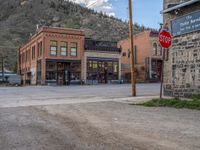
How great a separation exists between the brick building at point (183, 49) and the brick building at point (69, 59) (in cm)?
3633

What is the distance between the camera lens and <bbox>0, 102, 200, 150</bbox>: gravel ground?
6.50 meters

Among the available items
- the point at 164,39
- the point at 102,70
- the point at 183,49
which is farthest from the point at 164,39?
the point at 102,70

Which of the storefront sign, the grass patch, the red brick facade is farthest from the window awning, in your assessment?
the red brick facade

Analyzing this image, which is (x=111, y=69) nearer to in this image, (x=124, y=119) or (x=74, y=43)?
(x=74, y=43)

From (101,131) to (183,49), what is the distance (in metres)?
9.98

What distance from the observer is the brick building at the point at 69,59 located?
52.6 meters

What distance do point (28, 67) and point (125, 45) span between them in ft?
65.7

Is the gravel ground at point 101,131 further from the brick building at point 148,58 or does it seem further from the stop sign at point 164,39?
the brick building at point 148,58

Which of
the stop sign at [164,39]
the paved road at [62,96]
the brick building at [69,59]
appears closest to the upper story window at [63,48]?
the brick building at [69,59]

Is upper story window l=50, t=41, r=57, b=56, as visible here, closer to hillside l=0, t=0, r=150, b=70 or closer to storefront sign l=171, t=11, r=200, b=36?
storefront sign l=171, t=11, r=200, b=36

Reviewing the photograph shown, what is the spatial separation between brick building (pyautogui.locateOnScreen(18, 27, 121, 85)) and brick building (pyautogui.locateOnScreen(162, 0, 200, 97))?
36.3 m

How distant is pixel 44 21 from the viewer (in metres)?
106

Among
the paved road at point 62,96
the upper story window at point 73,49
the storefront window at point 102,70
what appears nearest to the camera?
the paved road at point 62,96

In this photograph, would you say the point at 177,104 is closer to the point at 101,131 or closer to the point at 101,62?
the point at 101,131
